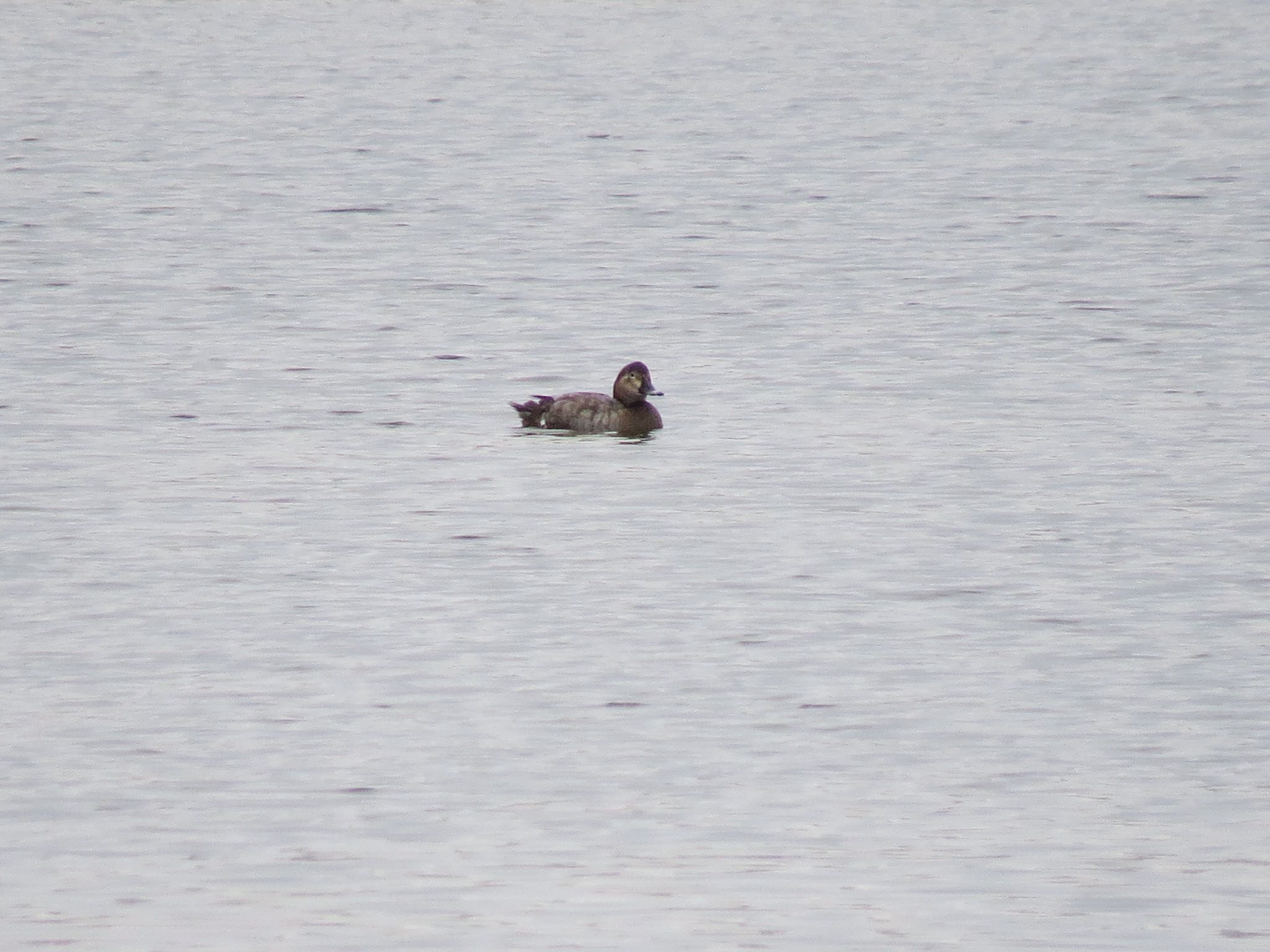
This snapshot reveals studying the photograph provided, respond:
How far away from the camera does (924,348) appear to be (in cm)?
1927

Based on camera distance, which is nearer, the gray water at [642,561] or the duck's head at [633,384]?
the gray water at [642,561]

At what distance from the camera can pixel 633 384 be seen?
16.3m

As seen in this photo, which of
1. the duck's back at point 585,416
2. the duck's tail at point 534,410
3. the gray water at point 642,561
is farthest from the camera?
the duck's back at point 585,416

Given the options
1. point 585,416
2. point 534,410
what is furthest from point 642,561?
point 585,416

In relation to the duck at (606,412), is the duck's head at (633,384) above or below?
above

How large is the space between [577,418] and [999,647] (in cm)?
589

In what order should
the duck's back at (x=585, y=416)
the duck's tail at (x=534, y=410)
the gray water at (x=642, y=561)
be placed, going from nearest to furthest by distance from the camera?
the gray water at (x=642, y=561) → the duck's tail at (x=534, y=410) → the duck's back at (x=585, y=416)

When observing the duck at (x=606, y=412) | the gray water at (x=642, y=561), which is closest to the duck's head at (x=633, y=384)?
the duck at (x=606, y=412)

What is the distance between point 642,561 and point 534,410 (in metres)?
3.71

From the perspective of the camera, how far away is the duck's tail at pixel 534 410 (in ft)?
53.3

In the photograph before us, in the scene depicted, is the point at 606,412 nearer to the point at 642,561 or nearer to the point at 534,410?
the point at 534,410

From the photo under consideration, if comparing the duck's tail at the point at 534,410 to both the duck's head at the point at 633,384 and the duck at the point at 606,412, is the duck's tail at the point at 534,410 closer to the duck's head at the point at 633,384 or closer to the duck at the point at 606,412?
the duck at the point at 606,412

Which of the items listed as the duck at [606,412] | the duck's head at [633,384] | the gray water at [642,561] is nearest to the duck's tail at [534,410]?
the duck at [606,412]

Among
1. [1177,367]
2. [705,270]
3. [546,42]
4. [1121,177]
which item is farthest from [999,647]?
[546,42]
